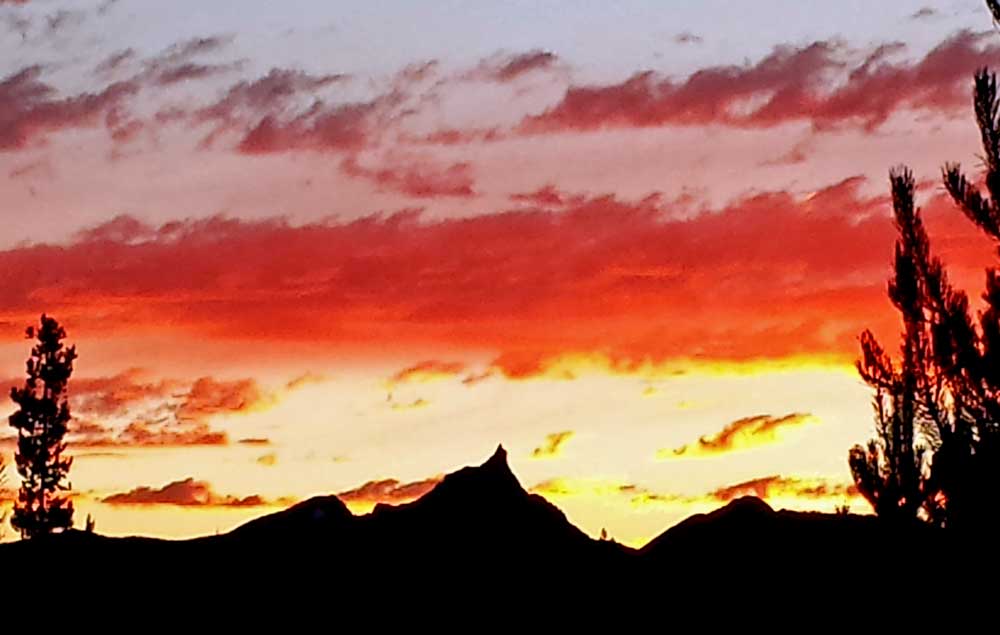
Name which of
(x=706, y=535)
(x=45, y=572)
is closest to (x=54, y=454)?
(x=45, y=572)

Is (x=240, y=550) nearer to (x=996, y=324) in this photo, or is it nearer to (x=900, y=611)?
(x=900, y=611)

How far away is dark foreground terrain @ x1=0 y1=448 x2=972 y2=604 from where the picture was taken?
61.8 ft

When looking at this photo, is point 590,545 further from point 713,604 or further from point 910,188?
point 910,188

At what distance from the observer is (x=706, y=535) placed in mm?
19375

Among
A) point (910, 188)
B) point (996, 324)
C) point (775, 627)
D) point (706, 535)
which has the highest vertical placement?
point (910, 188)

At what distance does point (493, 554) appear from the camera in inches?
757

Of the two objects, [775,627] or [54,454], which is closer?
[775,627]

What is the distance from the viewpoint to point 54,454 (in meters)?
42.3

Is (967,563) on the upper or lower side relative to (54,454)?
lower

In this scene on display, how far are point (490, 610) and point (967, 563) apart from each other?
18.8 feet

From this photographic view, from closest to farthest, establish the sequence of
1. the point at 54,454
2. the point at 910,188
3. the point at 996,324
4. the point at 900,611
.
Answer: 1. the point at 900,611
2. the point at 996,324
3. the point at 910,188
4. the point at 54,454

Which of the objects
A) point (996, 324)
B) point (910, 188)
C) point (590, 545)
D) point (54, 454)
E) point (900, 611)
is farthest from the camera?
point (54, 454)

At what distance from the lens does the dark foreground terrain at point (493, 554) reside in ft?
61.8

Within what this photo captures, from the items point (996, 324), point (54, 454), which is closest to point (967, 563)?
point (996, 324)
